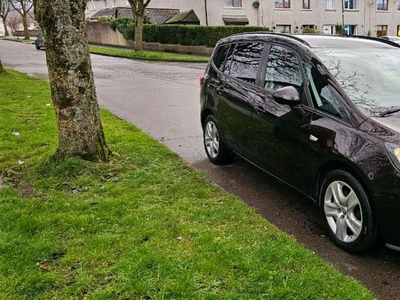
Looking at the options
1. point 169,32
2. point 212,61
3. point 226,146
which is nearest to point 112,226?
point 226,146

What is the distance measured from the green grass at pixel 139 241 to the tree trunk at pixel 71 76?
0.82 ft

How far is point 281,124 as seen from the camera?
4094 millimetres

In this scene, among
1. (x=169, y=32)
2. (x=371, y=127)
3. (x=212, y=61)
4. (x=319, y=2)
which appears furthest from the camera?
(x=319, y=2)

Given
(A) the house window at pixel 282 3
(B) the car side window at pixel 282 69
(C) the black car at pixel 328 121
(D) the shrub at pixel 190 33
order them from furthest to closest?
(A) the house window at pixel 282 3 < (D) the shrub at pixel 190 33 < (B) the car side window at pixel 282 69 < (C) the black car at pixel 328 121

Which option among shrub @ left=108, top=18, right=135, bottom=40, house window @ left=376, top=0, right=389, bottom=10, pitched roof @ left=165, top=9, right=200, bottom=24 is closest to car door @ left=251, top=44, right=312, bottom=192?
pitched roof @ left=165, top=9, right=200, bottom=24

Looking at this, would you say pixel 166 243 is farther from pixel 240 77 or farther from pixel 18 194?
pixel 240 77

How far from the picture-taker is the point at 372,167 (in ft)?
10.2

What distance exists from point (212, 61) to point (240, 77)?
3.39ft

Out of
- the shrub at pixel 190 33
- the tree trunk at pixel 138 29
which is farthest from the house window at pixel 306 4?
the tree trunk at pixel 138 29

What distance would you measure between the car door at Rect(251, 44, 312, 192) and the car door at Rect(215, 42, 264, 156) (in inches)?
7.1

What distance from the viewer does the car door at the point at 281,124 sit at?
3.88 m

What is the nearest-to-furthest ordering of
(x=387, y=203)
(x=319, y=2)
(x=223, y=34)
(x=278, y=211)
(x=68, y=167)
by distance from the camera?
(x=387, y=203)
(x=278, y=211)
(x=68, y=167)
(x=223, y=34)
(x=319, y=2)

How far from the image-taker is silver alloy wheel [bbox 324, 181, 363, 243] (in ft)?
11.1

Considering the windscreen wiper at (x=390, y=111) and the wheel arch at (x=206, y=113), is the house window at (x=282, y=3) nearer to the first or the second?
the wheel arch at (x=206, y=113)
